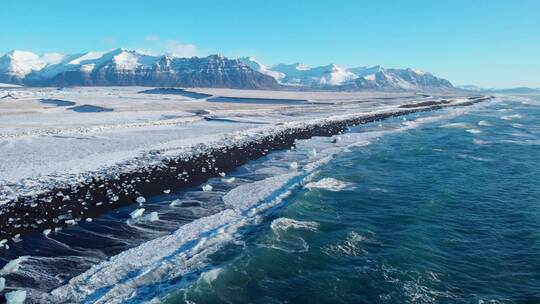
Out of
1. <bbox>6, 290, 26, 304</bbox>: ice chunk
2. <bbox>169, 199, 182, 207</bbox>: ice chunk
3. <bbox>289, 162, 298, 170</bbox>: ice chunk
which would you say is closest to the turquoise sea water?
<bbox>289, 162, 298, 170</bbox>: ice chunk

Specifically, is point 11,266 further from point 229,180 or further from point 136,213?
point 229,180

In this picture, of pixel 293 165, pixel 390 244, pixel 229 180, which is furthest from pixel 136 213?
pixel 293 165

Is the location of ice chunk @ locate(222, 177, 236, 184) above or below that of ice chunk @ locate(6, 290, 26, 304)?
above

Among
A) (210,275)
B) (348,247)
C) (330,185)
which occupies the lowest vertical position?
(210,275)

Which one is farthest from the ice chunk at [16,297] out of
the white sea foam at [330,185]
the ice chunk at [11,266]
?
the white sea foam at [330,185]

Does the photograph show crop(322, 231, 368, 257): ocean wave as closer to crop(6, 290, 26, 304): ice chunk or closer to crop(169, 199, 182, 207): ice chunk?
crop(169, 199, 182, 207): ice chunk

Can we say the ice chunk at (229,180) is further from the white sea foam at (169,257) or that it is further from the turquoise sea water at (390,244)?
the turquoise sea water at (390,244)
